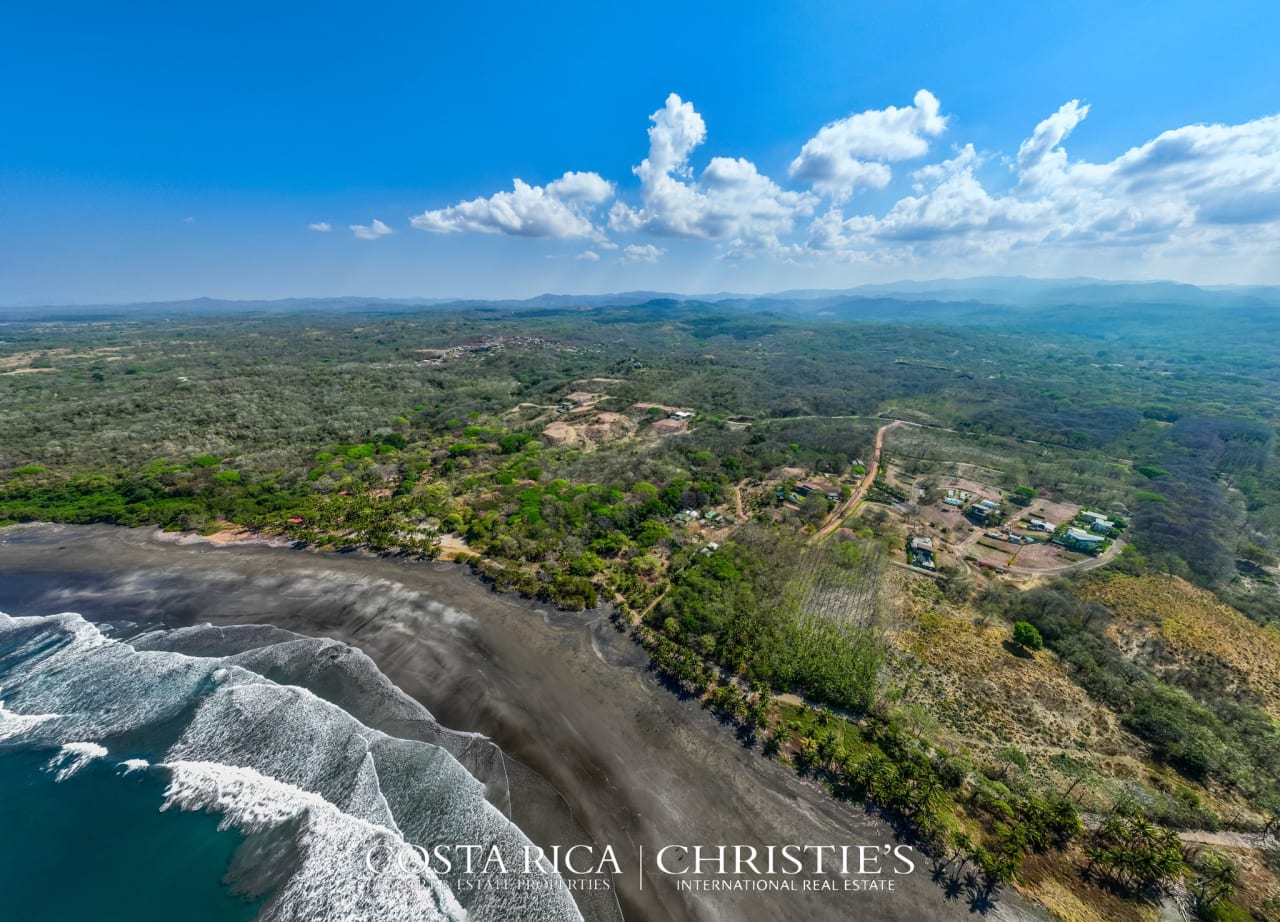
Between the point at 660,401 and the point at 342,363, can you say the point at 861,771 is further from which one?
the point at 342,363

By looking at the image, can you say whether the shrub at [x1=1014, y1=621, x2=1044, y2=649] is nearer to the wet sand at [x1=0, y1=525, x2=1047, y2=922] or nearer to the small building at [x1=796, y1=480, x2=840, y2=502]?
the wet sand at [x1=0, y1=525, x2=1047, y2=922]

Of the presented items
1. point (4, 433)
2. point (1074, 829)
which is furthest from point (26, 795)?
point (4, 433)

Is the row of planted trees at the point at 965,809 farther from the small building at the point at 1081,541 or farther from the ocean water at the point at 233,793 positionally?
the small building at the point at 1081,541

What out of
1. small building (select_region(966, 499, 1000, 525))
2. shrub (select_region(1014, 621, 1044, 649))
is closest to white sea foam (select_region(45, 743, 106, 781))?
shrub (select_region(1014, 621, 1044, 649))

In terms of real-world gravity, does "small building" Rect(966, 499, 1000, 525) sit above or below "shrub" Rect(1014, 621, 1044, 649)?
below

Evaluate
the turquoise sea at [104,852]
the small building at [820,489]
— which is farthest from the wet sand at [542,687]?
the small building at [820,489]

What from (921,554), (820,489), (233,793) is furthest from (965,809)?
(820,489)

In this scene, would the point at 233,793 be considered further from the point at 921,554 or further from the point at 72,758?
the point at 921,554
